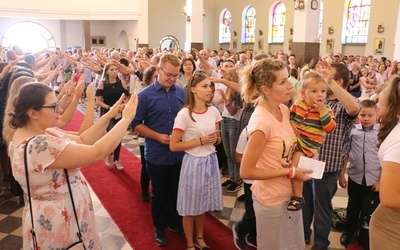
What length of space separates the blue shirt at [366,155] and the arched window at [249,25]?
20869 mm

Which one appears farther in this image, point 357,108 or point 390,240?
point 357,108

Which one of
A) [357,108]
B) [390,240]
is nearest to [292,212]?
[390,240]

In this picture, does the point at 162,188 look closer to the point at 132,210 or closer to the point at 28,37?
the point at 132,210

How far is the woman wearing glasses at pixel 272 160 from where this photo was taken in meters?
2.06

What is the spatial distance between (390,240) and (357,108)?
3.89 ft

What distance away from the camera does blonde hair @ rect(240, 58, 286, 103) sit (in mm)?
2117

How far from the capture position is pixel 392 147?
1730mm

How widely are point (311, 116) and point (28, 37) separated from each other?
2418 centimetres

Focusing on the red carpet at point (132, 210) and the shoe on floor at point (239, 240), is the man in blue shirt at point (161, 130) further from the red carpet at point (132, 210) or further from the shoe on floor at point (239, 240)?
the shoe on floor at point (239, 240)

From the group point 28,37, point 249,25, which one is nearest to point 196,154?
point 249,25

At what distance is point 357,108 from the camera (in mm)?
2754

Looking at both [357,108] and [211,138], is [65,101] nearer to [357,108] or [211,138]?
[211,138]

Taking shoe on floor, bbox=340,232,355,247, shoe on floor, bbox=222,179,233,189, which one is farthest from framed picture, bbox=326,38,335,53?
shoe on floor, bbox=340,232,355,247

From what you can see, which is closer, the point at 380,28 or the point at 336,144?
the point at 336,144
